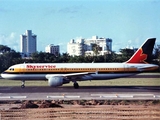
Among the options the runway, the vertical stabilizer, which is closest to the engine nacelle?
the runway

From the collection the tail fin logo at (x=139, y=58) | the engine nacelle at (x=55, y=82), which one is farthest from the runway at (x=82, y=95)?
the tail fin logo at (x=139, y=58)

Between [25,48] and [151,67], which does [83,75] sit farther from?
[25,48]

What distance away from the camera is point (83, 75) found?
35.2 metres

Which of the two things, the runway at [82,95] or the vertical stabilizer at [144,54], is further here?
the vertical stabilizer at [144,54]

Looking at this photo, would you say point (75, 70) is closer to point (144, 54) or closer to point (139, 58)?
point (139, 58)

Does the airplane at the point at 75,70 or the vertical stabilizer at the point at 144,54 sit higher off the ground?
the vertical stabilizer at the point at 144,54

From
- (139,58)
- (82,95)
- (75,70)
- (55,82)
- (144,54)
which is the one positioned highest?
(144,54)

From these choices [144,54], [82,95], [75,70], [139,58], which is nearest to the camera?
[82,95]

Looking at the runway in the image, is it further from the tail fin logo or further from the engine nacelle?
the tail fin logo

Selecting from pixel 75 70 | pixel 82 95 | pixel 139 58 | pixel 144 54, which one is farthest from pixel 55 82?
pixel 144 54

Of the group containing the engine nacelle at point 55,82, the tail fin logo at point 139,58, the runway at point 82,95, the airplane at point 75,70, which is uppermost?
the tail fin logo at point 139,58

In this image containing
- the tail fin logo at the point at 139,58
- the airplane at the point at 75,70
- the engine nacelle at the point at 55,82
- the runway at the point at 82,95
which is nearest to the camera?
the runway at the point at 82,95

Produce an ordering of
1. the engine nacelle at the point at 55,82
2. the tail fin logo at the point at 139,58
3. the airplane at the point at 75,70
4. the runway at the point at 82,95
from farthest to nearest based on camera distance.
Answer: the tail fin logo at the point at 139,58
the airplane at the point at 75,70
the engine nacelle at the point at 55,82
the runway at the point at 82,95

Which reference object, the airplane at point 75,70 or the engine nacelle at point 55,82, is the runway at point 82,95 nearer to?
the engine nacelle at point 55,82
